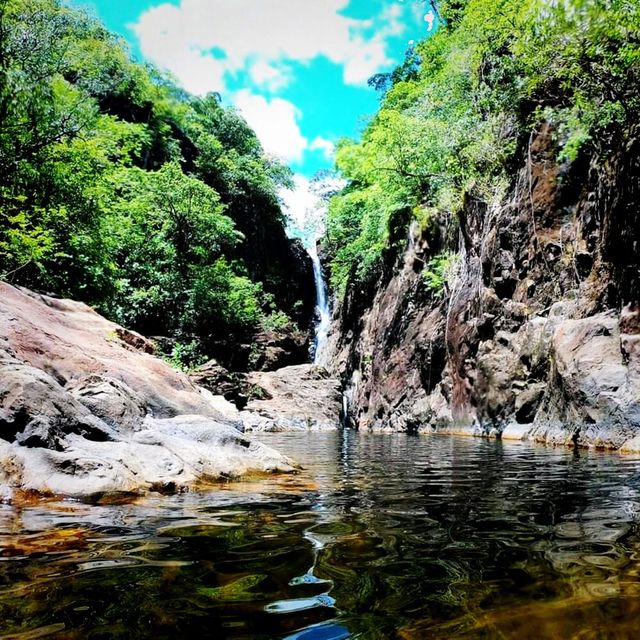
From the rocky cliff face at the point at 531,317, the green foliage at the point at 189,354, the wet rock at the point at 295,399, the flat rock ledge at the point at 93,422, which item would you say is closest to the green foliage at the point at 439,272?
the rocky cliff face at the point at 531,317

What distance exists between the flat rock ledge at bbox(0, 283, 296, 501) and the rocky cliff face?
6.72 metres

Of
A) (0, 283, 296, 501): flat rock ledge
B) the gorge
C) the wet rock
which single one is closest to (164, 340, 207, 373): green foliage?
the gorge

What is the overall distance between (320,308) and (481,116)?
73.1 feet

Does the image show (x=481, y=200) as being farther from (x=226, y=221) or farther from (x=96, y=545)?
(x=96, y=545)

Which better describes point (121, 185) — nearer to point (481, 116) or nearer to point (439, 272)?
point (439, 272)

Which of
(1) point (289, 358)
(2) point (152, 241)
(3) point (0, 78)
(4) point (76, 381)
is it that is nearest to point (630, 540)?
(4) point (76, 381)

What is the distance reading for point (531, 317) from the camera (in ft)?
44.5

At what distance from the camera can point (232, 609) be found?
1648 millimetres

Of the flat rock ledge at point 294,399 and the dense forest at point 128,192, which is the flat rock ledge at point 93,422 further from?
the flat rock ledge at point 294,399

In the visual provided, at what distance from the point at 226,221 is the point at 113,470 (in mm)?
23705

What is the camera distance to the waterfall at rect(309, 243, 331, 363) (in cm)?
3534

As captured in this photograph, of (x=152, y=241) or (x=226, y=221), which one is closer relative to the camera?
(x=152, y=241)

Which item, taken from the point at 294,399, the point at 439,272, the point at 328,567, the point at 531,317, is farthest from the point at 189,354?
the point at 328,567

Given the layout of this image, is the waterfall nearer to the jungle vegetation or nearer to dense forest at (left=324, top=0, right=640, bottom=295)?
the jungle vegetation
